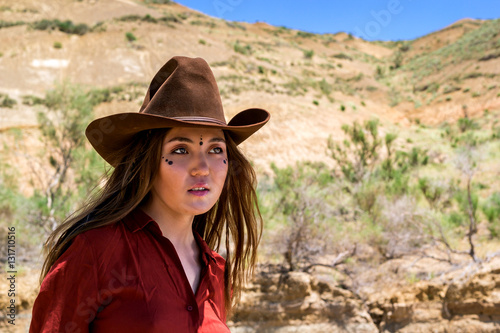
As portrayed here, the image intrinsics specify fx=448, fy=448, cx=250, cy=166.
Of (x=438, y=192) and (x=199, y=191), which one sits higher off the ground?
(x=438, y=192)

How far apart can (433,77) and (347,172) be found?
28542 millimetres

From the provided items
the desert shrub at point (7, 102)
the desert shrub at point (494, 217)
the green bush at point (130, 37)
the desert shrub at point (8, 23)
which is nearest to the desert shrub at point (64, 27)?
the desert shrub at point (8, 23)

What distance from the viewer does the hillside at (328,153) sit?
659 cm

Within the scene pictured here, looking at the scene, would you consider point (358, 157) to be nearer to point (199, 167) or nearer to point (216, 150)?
point (216, 150)

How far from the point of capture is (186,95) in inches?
61.3

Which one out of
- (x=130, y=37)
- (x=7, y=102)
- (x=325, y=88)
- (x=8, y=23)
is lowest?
(x=7, y=102)

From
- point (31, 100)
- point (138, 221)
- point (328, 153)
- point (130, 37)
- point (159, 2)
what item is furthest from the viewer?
point (159, 2)

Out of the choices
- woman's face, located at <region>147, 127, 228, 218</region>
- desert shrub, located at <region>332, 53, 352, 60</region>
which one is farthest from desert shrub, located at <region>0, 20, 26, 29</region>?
woman's face, located at <region>147, 127, 228, 218</region>

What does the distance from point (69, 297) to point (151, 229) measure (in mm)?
353

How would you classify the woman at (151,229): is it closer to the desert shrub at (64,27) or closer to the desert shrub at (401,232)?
the desert shrub at (401,232)

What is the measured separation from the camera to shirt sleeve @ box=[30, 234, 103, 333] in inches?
47.4

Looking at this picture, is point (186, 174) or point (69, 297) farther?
point (186, 174)

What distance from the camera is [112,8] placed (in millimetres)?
42156

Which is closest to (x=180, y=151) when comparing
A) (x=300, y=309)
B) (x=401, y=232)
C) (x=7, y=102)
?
(x=300, y=309)
